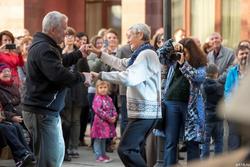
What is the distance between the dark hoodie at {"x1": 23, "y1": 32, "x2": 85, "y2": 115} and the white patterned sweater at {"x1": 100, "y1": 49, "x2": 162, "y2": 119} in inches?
26.9

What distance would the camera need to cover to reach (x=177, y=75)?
8.91 m

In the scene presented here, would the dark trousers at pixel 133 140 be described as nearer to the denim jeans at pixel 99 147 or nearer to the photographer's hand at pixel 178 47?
the photographer's hand at pixel 178 47

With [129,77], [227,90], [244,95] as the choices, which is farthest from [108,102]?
[244,95]

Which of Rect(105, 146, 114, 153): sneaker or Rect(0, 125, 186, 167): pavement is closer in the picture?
Rect(0, 125, 186, 167): pavement

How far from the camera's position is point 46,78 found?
23.0 ft

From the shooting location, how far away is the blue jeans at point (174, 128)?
8875 mm

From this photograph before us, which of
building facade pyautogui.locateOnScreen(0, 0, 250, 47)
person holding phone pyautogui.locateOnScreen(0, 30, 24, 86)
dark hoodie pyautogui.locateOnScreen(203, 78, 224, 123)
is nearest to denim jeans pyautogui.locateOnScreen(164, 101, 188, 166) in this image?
dark hoodie pyautogui.locateOnScreen(203, 78, 224, 123)

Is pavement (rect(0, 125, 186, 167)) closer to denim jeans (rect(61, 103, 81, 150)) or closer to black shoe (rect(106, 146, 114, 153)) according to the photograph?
black shoe (rect(106, 146, 114, 153))

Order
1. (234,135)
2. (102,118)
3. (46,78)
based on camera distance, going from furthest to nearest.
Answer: (102,118) → (46,78) → (234,135)

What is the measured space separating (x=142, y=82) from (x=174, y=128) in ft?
4.41

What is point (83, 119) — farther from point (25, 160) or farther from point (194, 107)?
point (194, 107)

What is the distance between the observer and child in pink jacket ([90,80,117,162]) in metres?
11.0

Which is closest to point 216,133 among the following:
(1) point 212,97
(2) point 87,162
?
(1) point 212,97

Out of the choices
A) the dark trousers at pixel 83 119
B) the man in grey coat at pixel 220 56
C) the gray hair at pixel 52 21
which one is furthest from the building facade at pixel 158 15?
the gray hair at pixel 52 21
